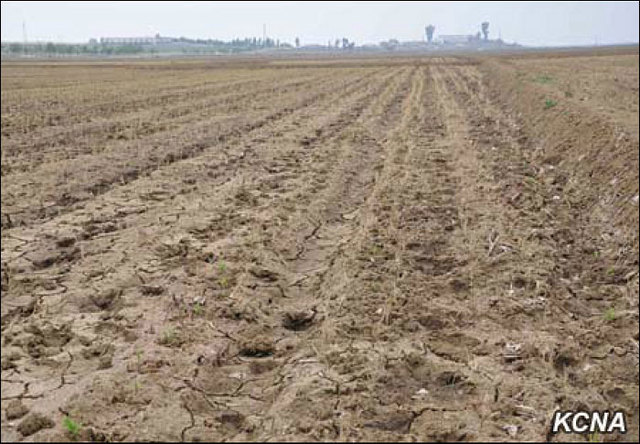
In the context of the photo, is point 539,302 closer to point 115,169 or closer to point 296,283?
point 296,283

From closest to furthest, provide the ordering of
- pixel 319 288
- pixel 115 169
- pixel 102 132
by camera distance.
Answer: pixel 319 288 → pixel 115 169 → pixel 102 132

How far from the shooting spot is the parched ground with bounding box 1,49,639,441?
409 centimetres

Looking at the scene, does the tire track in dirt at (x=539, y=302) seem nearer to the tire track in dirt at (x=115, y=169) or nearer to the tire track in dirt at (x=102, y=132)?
the tire track in dirt at (x=115, y=169)

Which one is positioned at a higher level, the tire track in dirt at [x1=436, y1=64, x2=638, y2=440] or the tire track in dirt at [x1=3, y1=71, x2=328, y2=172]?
the tire track in dirt at [x1=3, y1=71, x2=328, y2=172]

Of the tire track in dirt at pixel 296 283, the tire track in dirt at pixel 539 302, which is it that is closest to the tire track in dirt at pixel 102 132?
the tire track in dirt at pixel 296 283

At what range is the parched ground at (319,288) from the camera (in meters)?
4.09

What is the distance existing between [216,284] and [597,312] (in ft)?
11.2

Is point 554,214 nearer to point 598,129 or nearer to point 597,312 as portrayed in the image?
point 597,312

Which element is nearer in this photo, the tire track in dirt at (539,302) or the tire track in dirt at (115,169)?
the tire track in dirt at (539,302)

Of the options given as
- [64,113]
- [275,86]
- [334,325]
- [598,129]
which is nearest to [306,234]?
[334,325]

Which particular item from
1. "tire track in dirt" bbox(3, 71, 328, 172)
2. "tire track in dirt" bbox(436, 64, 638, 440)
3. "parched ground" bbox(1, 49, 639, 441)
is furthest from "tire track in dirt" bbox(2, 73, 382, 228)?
"tire track in dirt" bbox(436, 64, 638, 440)

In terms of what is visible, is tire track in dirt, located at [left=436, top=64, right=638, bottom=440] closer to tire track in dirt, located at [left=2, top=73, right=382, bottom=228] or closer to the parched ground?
the parched ground

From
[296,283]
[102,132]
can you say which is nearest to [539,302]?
[296,283]

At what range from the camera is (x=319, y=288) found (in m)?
6.02
